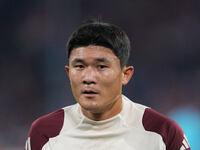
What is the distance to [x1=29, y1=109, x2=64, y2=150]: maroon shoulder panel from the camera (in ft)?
5.98

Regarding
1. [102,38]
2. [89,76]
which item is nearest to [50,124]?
[89,76]

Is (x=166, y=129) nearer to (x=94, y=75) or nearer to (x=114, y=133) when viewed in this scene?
(x=114, y=133)

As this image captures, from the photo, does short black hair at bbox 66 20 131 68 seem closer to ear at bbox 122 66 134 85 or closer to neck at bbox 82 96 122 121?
ear at bbox 122 66 134 85

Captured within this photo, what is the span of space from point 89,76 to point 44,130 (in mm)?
456

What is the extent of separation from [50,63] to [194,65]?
1.70m

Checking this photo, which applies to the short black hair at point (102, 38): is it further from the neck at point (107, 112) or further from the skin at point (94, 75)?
the neck at point (107, 112)

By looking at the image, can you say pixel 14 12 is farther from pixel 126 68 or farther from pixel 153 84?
pixel 126 68

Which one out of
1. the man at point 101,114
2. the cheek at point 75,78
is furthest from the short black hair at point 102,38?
the cheek at point 75,78

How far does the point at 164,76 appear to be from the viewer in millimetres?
4004

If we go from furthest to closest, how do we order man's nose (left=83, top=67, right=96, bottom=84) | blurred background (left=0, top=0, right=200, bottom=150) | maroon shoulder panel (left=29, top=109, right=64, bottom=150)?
blurred background (left=0, top=0, right=200, bottom=150) < maroon shoulder panel (left=29, top=109, right=64, bottom=150) < man's nose (left=83, top=67, right=96, bottom=84)

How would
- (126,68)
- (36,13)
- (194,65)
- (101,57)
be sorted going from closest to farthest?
1. (101,57)
2. (126,68)
3. (194,65)
4. (36,13)

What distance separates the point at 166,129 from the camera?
175 cm

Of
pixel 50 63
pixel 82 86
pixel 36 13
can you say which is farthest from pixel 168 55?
pixel 82 86

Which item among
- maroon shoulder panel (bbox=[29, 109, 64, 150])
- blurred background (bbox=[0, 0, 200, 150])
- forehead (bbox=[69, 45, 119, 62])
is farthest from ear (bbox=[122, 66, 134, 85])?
blurred background (bbox=[0, 0, 200, 150])
